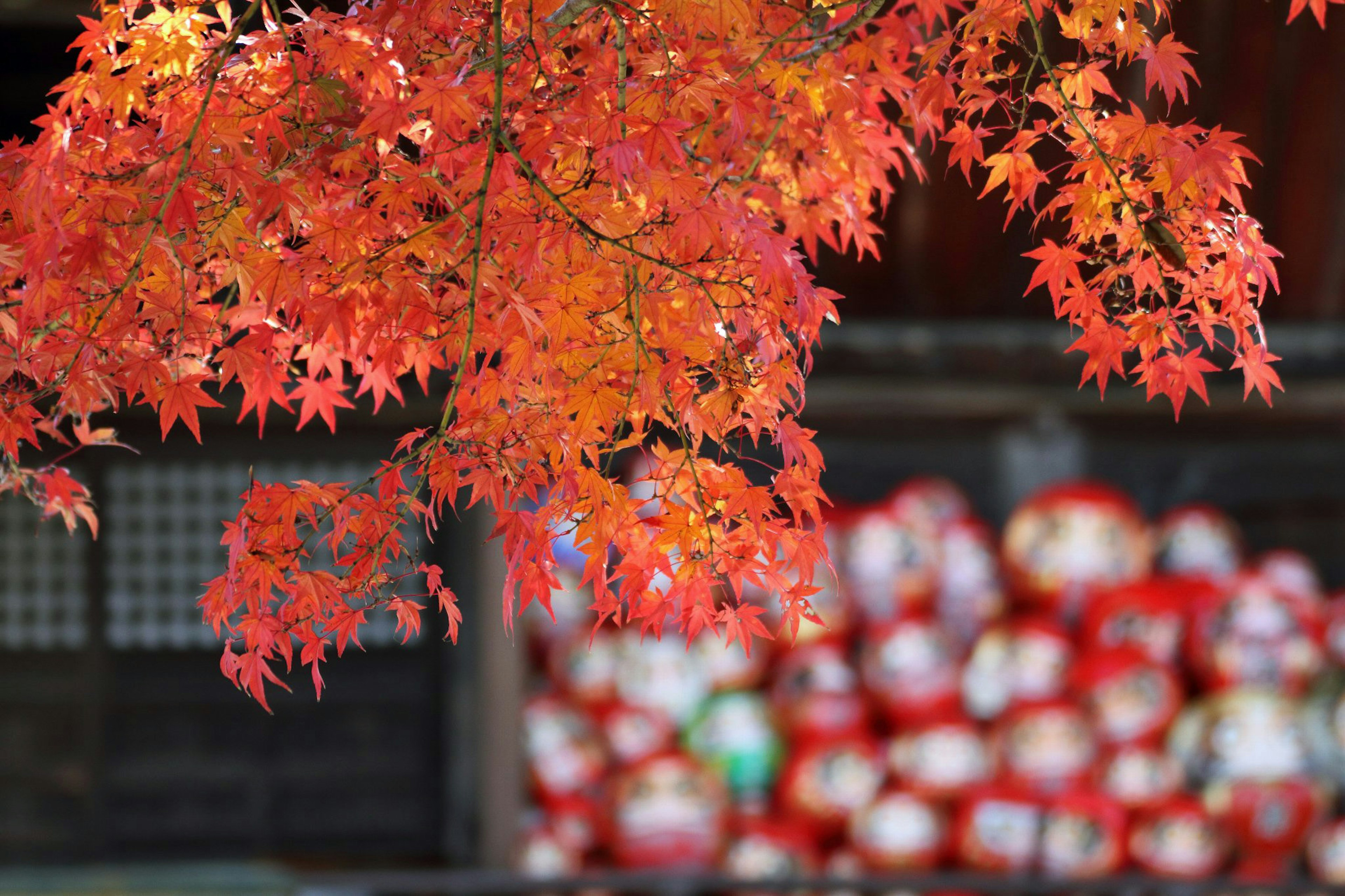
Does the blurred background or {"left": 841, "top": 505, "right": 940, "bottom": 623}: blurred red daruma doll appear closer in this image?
the blurred background

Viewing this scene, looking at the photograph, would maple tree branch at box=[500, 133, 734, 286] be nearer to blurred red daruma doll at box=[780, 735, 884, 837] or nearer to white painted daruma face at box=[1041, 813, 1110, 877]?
blurred red daruma doll at box=[780, 735, 884, 837]

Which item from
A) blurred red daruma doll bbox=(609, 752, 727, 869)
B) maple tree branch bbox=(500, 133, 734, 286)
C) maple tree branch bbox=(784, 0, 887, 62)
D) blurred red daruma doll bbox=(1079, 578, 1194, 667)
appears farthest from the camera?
blurred red daruma doll bbox=(1079, 578, 1194, 667)

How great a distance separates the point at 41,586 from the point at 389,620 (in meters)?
1.34

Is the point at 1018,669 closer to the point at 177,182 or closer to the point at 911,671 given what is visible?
the point at 911,671

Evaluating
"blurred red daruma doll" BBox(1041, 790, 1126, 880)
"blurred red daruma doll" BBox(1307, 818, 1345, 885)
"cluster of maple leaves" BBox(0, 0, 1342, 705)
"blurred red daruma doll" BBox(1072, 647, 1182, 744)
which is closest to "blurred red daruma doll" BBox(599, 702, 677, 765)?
"blurred red daruma doll" BBox(1041, 790, 1126, 880)

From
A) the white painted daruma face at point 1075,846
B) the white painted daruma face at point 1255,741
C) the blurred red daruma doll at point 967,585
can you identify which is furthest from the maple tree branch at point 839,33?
the white painted daruma face at point 1255,741

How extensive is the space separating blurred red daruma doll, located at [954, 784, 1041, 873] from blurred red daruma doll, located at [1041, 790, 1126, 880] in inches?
2.0

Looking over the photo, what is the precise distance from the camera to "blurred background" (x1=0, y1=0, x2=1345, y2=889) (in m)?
5.06

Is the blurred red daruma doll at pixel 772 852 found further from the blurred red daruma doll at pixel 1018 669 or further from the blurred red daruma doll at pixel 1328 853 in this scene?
the blurred red daruma doll at pixel 1328 853

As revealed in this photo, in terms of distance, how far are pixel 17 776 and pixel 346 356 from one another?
3.95 metres

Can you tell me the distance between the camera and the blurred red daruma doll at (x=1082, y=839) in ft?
16.4

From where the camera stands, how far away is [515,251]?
1906 millimetres

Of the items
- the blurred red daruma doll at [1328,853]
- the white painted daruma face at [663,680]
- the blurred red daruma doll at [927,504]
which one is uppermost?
the blurred red daruma doll at [927,504]

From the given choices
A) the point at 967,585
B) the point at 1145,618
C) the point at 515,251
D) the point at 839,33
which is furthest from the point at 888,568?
the point at 515,251
